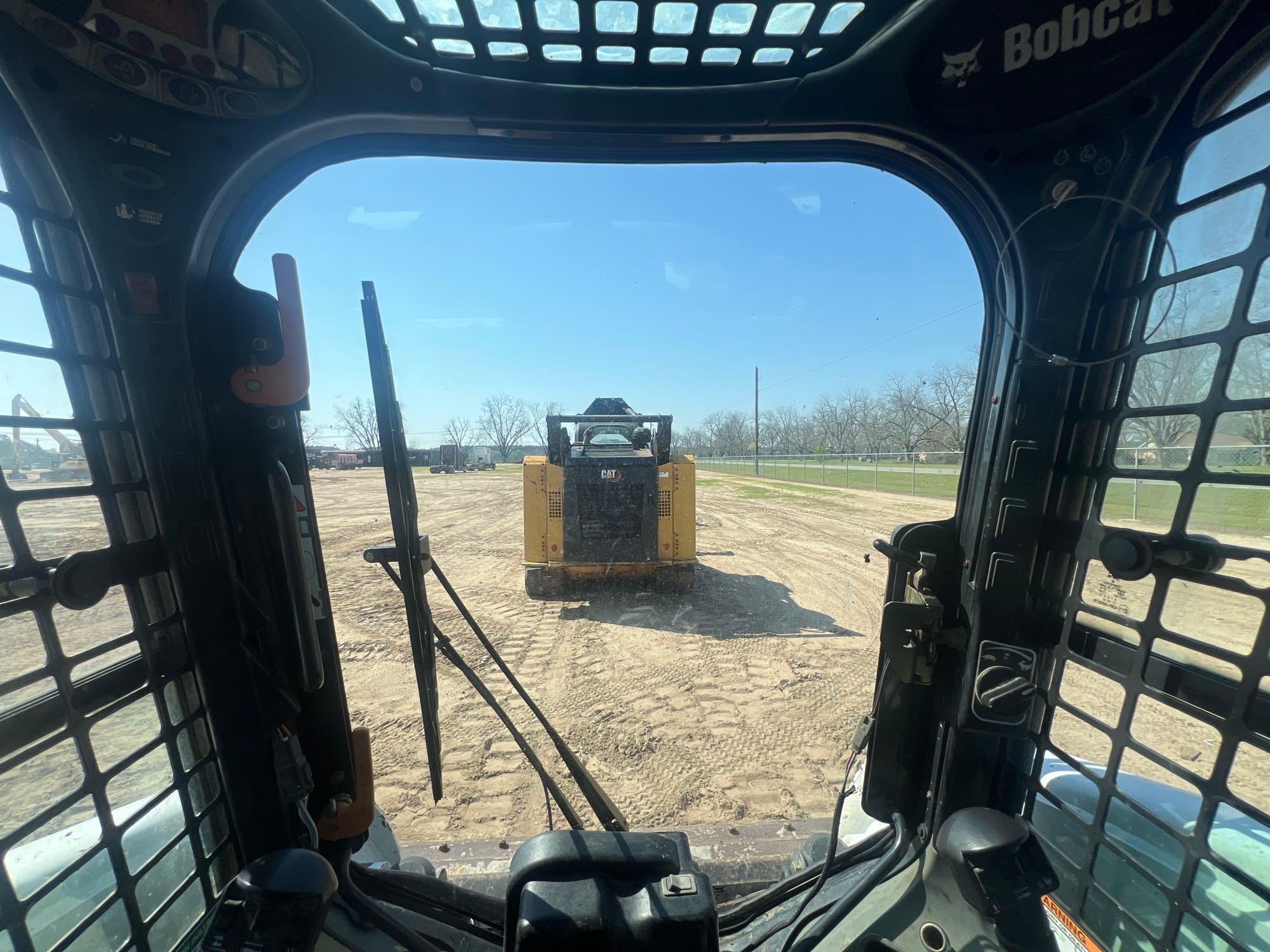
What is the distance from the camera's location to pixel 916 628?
1507 mm

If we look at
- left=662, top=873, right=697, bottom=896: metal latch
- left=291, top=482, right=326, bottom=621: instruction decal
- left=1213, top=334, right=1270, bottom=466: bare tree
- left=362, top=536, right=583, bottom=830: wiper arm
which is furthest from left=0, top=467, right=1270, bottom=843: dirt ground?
left=662, top=873, right=697, bottom=896: metal latch

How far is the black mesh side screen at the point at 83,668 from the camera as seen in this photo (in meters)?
1.02

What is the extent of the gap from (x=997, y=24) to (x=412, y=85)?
1437 millimetres

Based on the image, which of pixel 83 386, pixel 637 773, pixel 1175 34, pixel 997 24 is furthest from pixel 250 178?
pixel 637 773

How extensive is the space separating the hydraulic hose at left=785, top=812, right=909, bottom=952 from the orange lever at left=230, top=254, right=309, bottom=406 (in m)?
2.15

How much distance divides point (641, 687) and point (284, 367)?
11.4 feet

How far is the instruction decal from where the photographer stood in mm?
1461

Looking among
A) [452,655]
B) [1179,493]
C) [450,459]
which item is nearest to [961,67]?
[1179,493]

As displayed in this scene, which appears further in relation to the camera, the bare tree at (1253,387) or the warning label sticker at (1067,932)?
the warning label sticker at (1067,932)

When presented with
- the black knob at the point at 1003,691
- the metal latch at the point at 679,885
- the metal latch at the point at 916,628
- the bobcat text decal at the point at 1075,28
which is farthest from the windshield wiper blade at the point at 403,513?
the bobcat text decal at the point at 1075,28

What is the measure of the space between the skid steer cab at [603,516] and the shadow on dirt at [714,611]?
1.00 ft

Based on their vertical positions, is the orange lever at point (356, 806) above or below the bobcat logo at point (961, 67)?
below

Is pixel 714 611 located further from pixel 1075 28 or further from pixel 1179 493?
pixel 1075 28

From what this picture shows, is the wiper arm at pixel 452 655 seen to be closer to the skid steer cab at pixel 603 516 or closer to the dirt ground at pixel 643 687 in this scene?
the dirt ground at pixel 643 687
